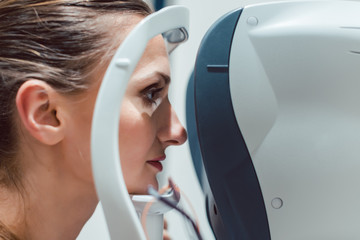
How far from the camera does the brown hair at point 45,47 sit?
94 centimetres

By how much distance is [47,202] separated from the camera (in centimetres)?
102

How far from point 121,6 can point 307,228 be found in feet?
1.90

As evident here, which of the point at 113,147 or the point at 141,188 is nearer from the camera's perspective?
the point at 113,147

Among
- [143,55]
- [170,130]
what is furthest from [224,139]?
[143,55]

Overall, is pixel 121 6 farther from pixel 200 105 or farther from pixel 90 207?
pixel 90 207

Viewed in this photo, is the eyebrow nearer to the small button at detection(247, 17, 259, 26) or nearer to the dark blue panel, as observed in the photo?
the dark blue panel

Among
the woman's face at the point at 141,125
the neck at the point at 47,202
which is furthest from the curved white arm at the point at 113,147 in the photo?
the neck at the point at 47,202

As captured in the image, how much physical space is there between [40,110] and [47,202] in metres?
0.21

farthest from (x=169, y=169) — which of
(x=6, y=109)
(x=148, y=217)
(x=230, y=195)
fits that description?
(x=6, y=109)

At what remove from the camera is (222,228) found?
1048mm

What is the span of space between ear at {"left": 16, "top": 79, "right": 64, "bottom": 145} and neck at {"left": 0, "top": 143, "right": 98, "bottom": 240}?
0.09 m

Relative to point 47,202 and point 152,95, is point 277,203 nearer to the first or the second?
point 152,95

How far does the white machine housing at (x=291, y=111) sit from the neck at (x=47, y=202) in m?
0.30

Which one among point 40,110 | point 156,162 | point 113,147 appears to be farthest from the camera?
point 156,162
